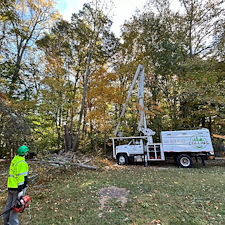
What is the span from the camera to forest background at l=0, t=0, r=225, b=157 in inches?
425

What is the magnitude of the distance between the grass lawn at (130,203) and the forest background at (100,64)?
620 centimetres

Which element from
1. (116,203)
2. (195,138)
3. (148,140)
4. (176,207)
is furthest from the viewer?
(148,140)

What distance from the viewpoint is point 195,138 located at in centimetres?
799

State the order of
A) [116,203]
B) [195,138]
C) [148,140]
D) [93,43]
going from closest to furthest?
[116,203] → [195,138] → [148,140] → [93,43]

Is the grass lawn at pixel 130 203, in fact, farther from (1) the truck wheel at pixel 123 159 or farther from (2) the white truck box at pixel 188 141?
(1) the truck wheel at pixel 123 159

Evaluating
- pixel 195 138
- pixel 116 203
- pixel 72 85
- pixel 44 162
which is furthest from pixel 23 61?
pixel 195 138

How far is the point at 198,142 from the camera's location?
792 cm

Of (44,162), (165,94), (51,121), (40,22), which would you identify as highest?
(40,22)

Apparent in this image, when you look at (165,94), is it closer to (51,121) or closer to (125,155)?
(125,155)

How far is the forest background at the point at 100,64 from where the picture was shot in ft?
35.4

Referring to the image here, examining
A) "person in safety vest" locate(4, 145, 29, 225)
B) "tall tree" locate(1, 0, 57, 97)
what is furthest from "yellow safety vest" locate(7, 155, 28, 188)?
"tall tree" locate(1, 0, 57, 97)

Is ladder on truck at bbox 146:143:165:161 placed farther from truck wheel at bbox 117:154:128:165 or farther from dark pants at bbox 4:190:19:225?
dark pants at bbox 4:190:19:225

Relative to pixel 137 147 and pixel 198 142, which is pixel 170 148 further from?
pixel 137 147

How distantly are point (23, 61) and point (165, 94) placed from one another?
44.9 ft
